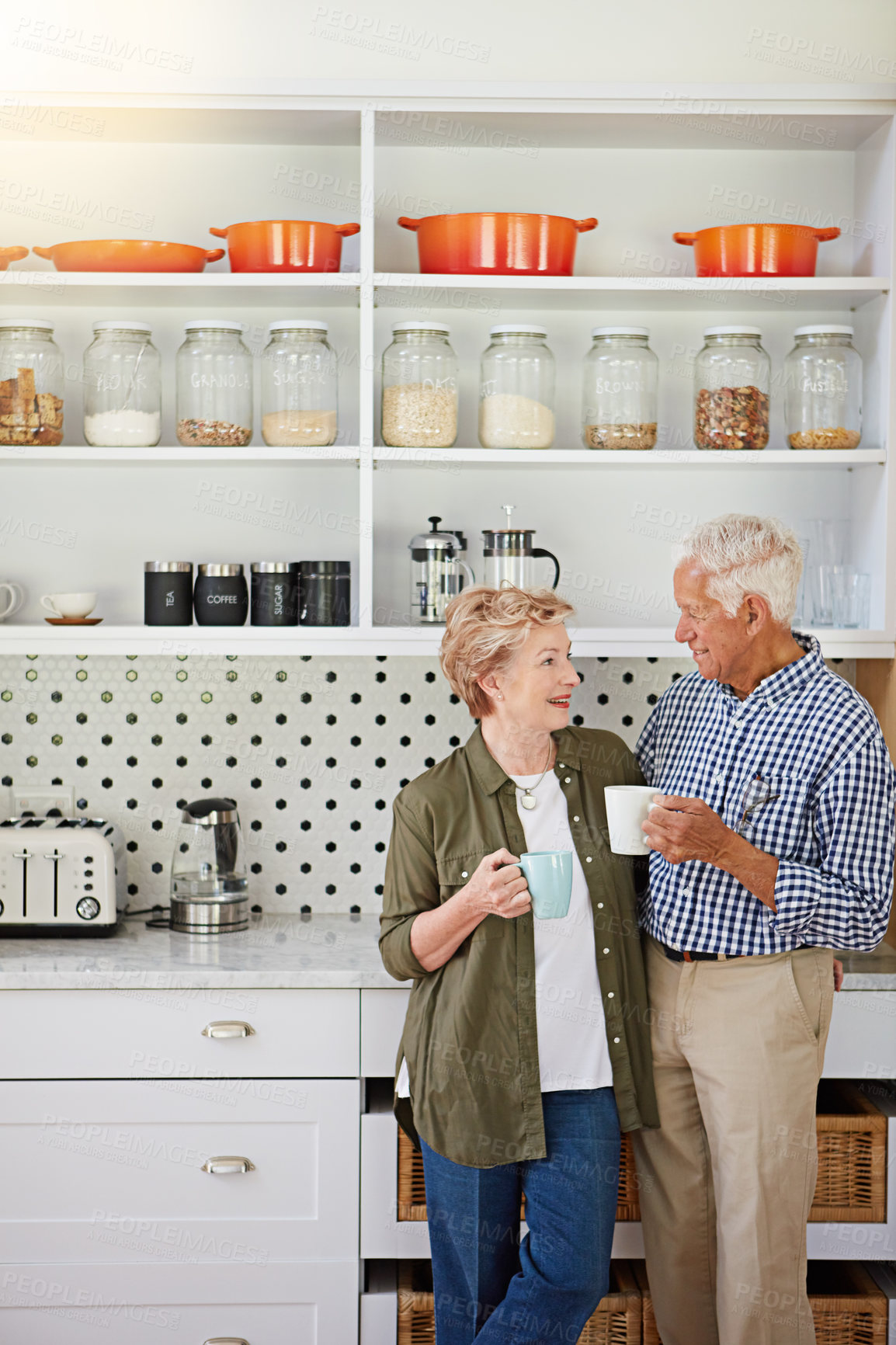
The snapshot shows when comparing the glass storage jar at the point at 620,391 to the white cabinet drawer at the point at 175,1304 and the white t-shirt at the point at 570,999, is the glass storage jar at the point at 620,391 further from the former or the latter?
the white cabinet drawer at the point at 175,1304

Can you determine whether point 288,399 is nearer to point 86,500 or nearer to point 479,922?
point 86,500

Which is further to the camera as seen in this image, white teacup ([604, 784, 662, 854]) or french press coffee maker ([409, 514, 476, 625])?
french press coffee maker ([409, 514, 476, 625])

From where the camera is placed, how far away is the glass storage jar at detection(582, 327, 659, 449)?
7.69 ft

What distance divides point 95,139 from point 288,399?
73 cm

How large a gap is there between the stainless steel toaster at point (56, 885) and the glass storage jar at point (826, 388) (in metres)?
1.62

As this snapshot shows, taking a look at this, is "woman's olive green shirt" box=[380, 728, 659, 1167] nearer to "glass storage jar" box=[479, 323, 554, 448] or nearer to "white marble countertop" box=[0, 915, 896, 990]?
"white marble countertop" box=[0, 915, 896, 990]

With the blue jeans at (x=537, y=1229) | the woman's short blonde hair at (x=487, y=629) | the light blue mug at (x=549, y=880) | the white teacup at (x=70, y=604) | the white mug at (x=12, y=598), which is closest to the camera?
the light blue mug at (x=549, y=880)

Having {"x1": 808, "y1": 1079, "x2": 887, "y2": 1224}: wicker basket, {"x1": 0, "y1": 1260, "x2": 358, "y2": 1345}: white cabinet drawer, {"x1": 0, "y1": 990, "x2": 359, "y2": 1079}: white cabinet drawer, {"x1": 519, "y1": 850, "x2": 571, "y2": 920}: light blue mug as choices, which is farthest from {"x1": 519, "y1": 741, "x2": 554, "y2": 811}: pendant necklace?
{"x1": 0, "y1": 1260, "x2": 358, "y2": 1345}: white cabinet drawer

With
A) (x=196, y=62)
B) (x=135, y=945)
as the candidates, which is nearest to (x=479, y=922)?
(x=135, y=945)

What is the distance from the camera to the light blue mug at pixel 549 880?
1.61 metres

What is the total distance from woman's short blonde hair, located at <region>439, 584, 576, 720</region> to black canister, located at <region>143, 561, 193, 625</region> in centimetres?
67

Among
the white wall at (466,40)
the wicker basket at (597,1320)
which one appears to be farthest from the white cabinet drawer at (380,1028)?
the white wall at (466,40)

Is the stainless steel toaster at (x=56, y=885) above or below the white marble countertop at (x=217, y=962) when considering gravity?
above

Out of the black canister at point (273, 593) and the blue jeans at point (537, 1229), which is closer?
the blue jeans at point (537, 1229)
